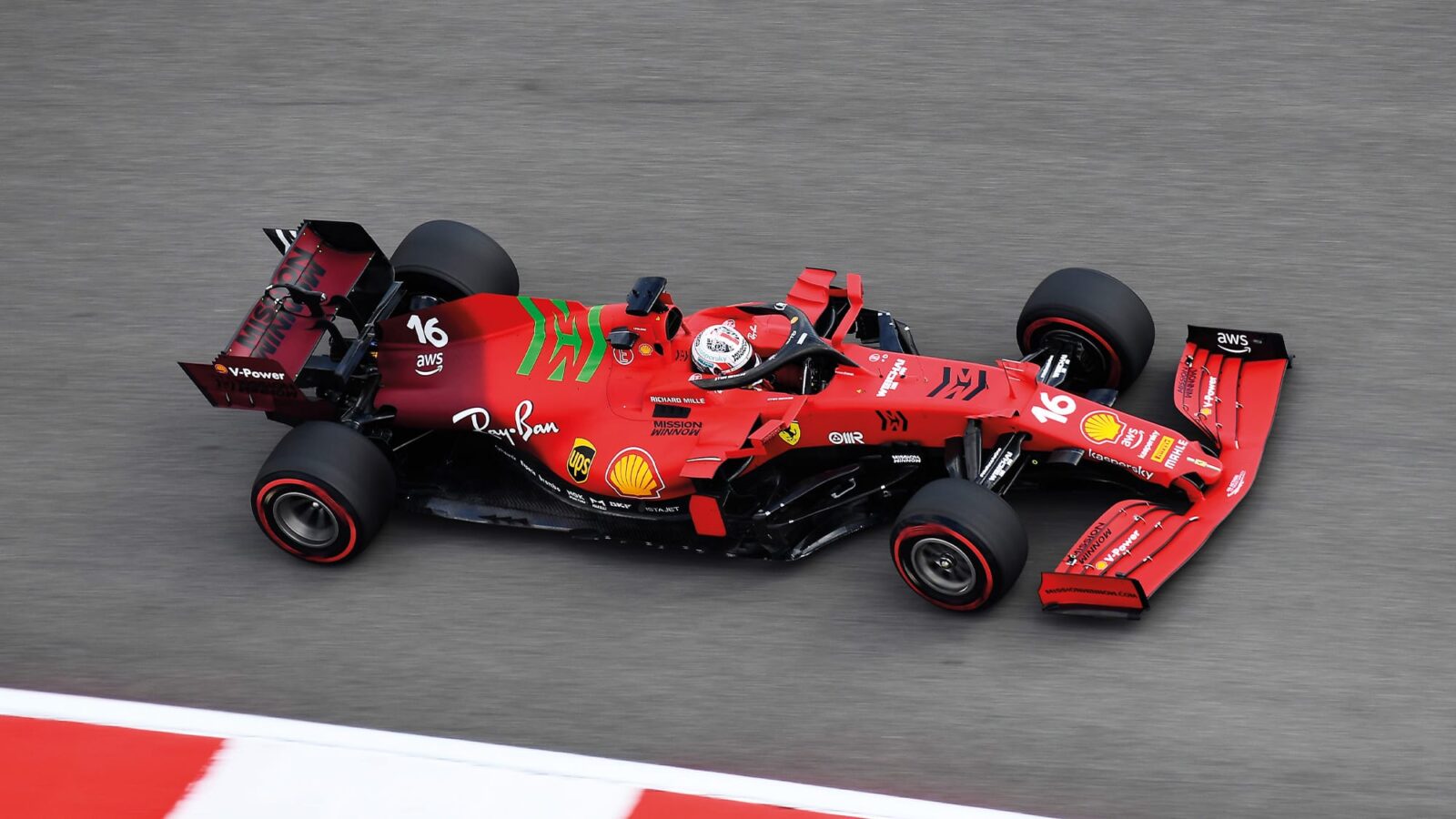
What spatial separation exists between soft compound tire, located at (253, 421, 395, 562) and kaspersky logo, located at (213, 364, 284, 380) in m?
0.29

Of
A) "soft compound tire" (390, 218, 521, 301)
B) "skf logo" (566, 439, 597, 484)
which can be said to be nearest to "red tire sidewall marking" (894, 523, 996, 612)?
"skf logo" (566, 439, 597, 484)

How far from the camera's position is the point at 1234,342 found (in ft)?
27.5

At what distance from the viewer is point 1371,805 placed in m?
6.53

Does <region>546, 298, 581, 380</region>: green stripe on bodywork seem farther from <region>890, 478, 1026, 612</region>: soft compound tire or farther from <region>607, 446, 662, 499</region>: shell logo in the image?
<region>890, 478, 1026, 612</region>: soft compound tire

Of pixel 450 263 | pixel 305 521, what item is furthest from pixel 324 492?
pixel 450 263

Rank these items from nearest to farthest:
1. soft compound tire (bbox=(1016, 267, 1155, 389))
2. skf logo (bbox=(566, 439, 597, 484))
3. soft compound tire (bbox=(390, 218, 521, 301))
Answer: skf logo (bbox=(566, 439, 597, 484)), soft compound tire (bbox=(1016, 267, 1155, 389)), soft compound tire (bbox=(390, 218, 521, 301))

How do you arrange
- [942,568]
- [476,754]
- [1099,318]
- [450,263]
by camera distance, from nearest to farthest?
[476,754] < [942,568] < [1099,318] < [450,263]

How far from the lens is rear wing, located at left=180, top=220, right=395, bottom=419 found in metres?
8.09

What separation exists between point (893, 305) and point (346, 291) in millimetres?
Result: 3253

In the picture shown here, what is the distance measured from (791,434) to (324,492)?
7.52 feet

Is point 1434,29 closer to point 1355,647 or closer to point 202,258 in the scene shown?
point 1355,647

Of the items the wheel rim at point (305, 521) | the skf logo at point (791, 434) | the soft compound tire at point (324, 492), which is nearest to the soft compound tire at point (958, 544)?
the skf logo at point (791, 434)

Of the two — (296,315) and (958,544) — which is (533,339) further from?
(958,544)

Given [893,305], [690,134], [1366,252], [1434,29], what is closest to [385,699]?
[893,305]
